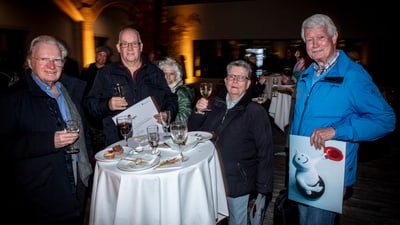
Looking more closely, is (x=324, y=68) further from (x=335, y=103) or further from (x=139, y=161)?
(x=139, y=161)

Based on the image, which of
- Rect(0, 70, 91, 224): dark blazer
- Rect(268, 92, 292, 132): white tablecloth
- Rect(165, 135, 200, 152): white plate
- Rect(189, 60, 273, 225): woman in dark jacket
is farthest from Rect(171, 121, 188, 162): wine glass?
Rect(268, 92, 292, 132): white tablecloth

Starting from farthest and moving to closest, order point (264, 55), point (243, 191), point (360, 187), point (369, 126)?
point (264, 55) < point (360, 187) < point (243, 191) < point (369, 126)

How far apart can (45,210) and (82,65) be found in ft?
34.7

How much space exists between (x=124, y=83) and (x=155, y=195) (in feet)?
4.52

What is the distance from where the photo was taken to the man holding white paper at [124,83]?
9.22 ft

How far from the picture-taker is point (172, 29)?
1406cm

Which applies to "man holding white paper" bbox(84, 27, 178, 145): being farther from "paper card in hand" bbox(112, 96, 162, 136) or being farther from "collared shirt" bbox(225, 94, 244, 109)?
"collared shirt" bbox(225, 94, 244, 109)

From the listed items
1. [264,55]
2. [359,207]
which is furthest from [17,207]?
[264,55]

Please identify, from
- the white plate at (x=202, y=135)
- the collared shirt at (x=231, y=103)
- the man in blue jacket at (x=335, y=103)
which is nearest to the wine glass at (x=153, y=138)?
the white plate at (x=202, y=135)

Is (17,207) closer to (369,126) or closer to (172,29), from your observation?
(369,126)

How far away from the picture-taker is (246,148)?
2.51 meters

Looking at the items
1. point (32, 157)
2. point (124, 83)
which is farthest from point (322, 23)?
point (32, 157)

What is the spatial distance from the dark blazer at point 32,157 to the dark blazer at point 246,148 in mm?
1289

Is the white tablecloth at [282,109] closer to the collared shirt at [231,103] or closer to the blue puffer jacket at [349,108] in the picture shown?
the collared shirt at [231,103]
